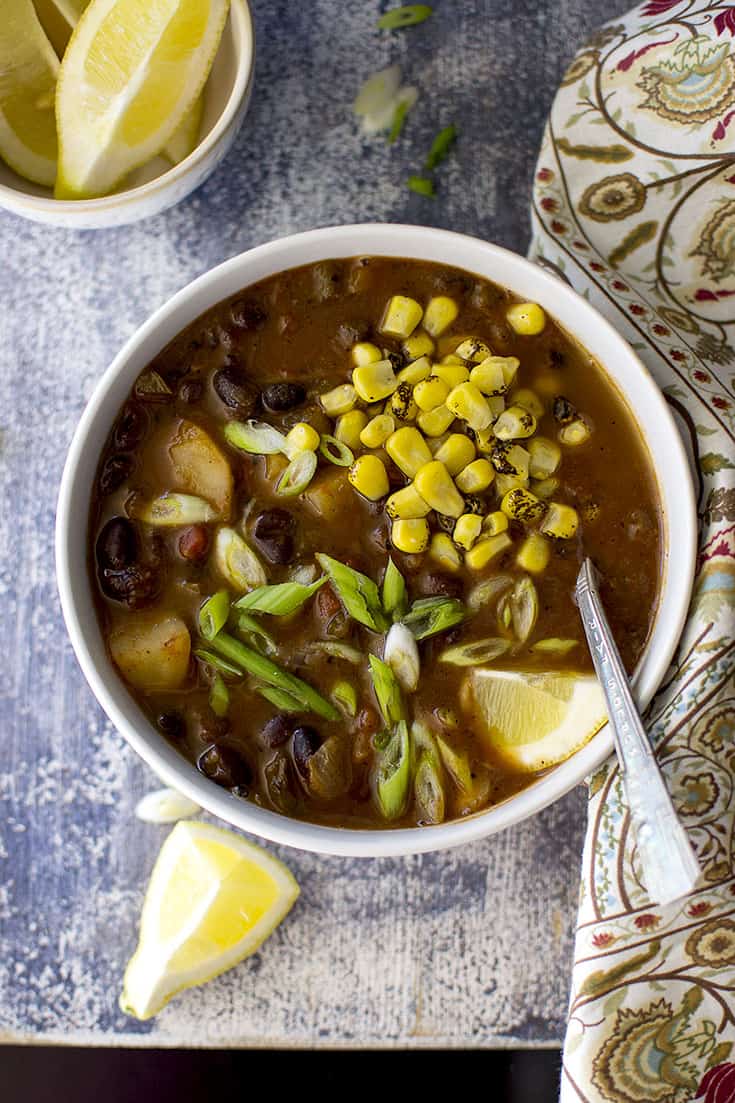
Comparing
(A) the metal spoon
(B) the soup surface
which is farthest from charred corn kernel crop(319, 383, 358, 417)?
(A) the metal spoon

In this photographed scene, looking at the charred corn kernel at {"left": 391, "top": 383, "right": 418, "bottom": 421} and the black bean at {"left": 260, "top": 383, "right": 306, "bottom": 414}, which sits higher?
the black bean at {"left": 260, "top": 383, "right": 306, "bottom": 414}

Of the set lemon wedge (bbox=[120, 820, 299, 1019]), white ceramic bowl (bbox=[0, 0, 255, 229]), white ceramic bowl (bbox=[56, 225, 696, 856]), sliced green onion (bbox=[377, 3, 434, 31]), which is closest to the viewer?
white ceramic bowl (bbox=[56, 225, 696, 856])

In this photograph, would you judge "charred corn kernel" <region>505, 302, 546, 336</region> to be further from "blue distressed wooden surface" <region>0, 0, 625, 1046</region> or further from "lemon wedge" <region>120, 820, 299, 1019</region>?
"lemon wedge" <region>120, 820, 299, 1019</region>

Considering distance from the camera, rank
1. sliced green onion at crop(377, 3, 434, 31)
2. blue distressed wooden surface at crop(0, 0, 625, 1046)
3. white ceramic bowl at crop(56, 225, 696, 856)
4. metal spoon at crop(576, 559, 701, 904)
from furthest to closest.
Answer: sliced green onion at crop(377, 3, 434, 31) < blue distressed wooden surface at crop(0, 0, 625, 1046) < white ceramic bowl at crop(56, 225, 696, 856) < metal spoon at crop(576, 559, 701, 904)

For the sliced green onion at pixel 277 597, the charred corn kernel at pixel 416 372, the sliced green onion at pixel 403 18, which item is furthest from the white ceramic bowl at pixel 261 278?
the sliced green onion at pixel 403 18

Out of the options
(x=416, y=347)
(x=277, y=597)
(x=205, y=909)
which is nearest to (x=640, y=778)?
(x=277, y=597)

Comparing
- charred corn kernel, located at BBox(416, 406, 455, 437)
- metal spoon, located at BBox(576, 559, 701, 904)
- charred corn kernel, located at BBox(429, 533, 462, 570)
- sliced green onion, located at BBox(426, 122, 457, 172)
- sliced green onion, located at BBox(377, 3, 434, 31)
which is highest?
sliced green onion, located at BBox(377, 3, 434, 31)

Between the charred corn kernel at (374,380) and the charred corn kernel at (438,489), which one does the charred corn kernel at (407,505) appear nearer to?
the charred corn kernel at (438,489)

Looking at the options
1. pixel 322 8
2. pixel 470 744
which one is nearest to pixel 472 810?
pixel 470 744
